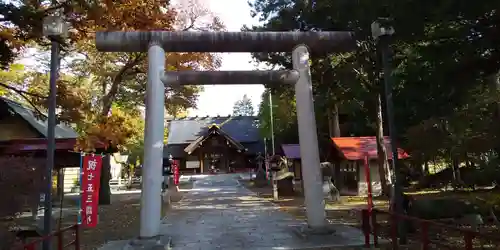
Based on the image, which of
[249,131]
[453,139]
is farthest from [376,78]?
[249,131]

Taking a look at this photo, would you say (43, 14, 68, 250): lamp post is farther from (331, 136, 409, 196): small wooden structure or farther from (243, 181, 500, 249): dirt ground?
(331, 136, 409, 196): small wooden structure

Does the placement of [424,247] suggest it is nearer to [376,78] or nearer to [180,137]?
[376,78]

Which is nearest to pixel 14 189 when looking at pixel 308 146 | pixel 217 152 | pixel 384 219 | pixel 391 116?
pixel 308 146

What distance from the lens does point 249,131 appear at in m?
47.6

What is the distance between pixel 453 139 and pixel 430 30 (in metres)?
1.87

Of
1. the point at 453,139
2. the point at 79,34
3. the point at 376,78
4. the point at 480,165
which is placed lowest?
the point at 480,165

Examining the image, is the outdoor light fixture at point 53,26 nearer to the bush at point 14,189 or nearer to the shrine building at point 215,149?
the bush at point 14,189

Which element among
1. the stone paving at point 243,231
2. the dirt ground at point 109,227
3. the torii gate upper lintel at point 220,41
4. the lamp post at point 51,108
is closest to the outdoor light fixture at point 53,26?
the lamp post at point 51,108

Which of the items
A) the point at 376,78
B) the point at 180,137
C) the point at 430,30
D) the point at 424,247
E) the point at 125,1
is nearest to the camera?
the point at 424,247

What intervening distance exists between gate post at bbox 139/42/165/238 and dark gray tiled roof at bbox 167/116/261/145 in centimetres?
3606

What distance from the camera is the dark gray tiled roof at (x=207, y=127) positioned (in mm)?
46219

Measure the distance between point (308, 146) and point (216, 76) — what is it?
2751mm

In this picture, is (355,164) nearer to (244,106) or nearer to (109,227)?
(109,227)

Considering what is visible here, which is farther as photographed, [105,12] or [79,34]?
[79,34]
